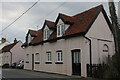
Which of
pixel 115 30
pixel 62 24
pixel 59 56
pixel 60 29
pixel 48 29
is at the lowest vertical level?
pixel 59 56

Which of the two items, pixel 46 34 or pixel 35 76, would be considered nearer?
pixel 35 76

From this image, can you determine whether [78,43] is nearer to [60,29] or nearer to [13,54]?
[60,29]

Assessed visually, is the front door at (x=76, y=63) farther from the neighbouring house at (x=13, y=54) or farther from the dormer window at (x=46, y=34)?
the neighbouring house at (x=13, y=54)

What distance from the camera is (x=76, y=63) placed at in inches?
752

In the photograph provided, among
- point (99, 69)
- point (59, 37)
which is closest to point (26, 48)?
point (59, 37)

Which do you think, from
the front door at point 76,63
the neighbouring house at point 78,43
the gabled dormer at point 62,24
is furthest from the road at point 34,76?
the gabled dormer at point 62,24

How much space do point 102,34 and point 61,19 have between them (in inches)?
210

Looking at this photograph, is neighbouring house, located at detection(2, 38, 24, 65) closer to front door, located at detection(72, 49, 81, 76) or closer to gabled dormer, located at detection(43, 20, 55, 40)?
gabled dormer, located at detection(43, 20, 55, 40)

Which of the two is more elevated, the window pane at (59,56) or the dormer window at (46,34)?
the dormer window at (46,34)

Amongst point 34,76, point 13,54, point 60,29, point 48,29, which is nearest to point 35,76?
point 34,76

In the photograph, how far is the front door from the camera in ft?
61.4

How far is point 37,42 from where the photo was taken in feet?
89.6

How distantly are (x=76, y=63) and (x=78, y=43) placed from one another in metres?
2.19

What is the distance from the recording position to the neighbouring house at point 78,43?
18.2m
